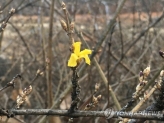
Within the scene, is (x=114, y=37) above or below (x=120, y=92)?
above

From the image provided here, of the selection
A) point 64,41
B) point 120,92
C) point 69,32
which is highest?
point 69,32

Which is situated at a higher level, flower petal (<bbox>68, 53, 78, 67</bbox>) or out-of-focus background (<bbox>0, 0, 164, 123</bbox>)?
flower petal (<bbox>68, 53, 78, 67</bbox>)

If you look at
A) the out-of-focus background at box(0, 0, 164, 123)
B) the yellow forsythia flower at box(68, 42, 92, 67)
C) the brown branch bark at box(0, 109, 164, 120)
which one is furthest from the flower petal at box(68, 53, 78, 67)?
the out-of-focus background at box(0, 0, 164, 123)

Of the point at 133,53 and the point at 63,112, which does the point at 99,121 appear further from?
the point at 133,53

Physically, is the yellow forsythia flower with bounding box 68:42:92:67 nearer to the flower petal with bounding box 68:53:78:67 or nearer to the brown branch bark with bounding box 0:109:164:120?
the flower petal with bounding box 68:53:78:67

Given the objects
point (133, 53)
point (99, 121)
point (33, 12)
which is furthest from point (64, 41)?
point (99, 121)

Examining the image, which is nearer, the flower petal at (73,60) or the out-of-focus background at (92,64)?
the flower petal at (73,60)

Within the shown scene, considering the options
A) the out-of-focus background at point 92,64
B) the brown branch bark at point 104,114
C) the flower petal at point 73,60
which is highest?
the flower petal at point 73,60

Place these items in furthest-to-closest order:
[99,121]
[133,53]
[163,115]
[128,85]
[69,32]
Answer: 1. [133,53]
2. [128,85]
3. [99,121]
4. [69,32]
5. [163,115]

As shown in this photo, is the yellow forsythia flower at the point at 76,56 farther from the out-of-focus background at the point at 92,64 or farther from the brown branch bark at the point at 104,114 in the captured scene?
the out-of-focus background at the point at 92,64

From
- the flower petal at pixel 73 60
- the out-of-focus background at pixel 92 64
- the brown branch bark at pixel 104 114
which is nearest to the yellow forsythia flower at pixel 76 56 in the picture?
the flower petal at pixel 73 60

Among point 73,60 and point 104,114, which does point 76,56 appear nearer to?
point 73,60
